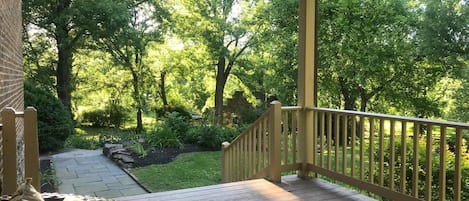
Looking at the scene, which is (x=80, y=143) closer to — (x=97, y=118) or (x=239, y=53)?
(x=97, y=118)

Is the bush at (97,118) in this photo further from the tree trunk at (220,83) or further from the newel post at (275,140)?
the newel post at (275,140)

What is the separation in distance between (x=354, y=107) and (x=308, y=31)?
436 centimetres

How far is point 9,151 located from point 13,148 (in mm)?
33

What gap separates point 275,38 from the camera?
30.3 ft

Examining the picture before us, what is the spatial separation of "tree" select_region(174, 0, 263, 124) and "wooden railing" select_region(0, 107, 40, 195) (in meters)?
8.10

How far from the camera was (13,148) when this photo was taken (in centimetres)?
262

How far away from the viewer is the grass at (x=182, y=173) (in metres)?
5.82

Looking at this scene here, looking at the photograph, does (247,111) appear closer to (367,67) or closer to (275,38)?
(275,38)

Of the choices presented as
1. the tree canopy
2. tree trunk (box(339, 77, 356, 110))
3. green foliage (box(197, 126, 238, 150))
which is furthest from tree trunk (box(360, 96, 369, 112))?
green foliage (box(197, 126, 238, 150))

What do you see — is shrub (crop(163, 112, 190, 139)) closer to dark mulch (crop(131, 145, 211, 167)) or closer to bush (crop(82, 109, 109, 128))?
dark mulch (crop(131, 145, 211, 167))

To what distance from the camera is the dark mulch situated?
7031mm

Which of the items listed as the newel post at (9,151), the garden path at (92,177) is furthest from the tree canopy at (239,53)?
the newel post at (9,151)

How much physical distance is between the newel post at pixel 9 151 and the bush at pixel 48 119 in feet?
15.5

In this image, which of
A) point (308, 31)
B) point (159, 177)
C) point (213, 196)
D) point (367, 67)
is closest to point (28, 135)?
point (213, 196)
